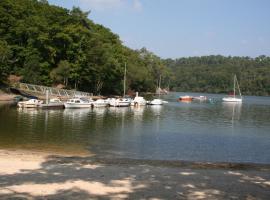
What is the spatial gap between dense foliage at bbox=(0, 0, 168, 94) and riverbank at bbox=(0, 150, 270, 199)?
6549cm

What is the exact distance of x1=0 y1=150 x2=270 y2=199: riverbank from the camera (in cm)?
1326

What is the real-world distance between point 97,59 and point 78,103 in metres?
37.2

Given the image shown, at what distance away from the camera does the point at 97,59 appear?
354 feet

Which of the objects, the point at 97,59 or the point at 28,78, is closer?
the point at 28,78

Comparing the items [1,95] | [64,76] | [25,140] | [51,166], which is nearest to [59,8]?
[64,76]

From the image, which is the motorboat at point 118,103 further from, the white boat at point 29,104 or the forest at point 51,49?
the white boat at point 29,104

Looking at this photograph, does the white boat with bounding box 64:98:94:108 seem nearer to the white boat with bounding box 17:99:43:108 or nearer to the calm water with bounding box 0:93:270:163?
the white boat with bounding box 17:99:43:108

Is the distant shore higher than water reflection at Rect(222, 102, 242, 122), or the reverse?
the distant shore

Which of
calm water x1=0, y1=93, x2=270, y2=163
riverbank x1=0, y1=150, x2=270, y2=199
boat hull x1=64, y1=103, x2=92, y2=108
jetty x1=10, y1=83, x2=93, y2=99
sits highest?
jetty x1=10, y1=83, x2=93, y2=99

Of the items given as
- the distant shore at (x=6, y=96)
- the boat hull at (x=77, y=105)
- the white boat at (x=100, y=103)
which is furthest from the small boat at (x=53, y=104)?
the distant shore at (x=6, y=96)

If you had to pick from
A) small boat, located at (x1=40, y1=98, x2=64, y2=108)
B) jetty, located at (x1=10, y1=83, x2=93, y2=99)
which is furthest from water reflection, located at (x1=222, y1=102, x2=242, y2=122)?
jetty, located at (x1=10, y1=83, x2=93, y2=99)

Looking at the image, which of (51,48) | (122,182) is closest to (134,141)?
(122,182)

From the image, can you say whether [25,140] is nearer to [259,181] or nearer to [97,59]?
[259,181]

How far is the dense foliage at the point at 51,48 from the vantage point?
304 ft
